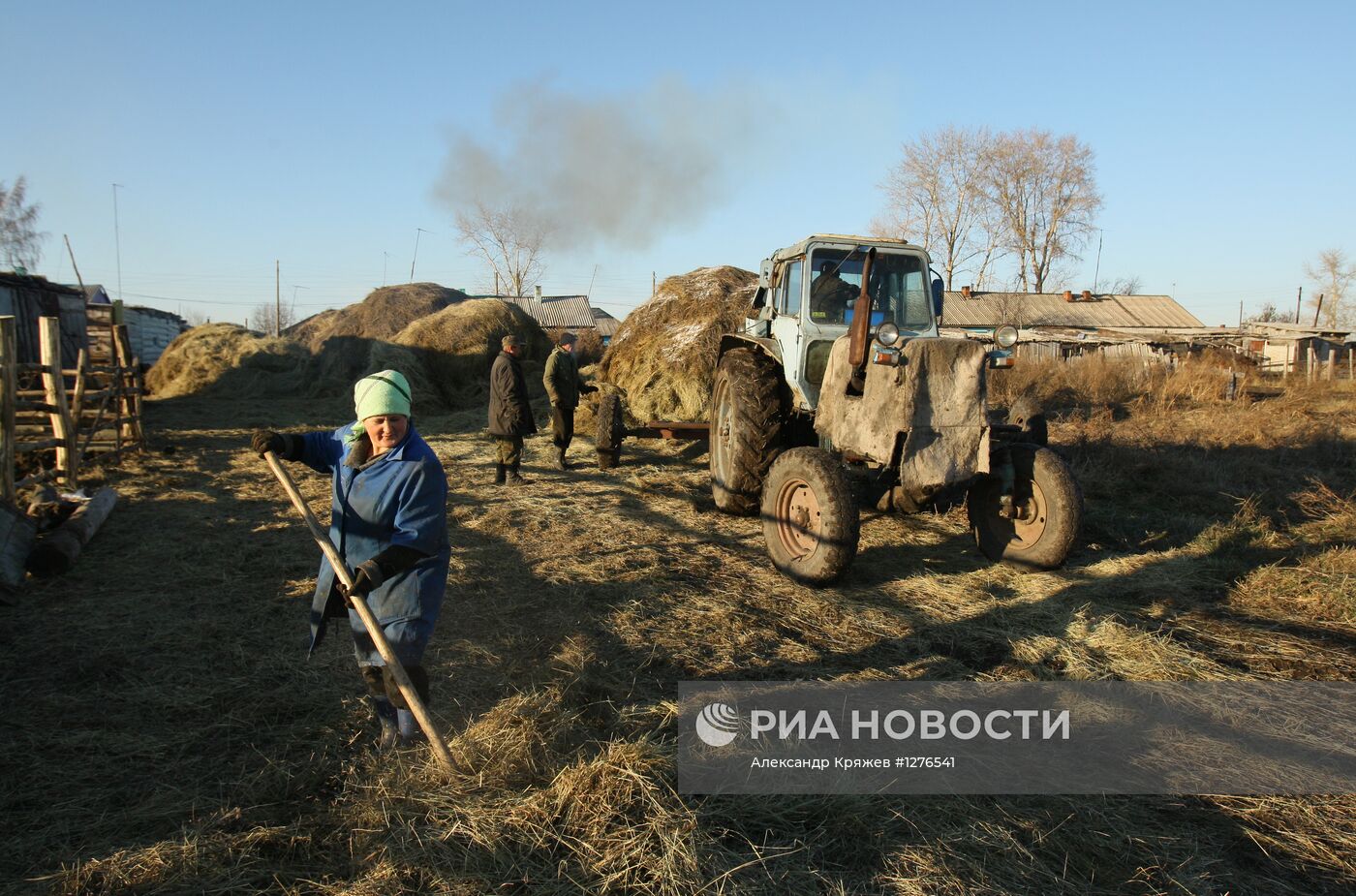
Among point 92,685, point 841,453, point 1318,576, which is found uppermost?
point 841,453

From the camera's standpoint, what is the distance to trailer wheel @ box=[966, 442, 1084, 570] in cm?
524

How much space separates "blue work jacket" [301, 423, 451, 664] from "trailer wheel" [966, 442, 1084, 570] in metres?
4.06

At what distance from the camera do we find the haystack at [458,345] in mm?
16344

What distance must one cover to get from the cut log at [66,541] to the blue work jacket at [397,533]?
3.68 m

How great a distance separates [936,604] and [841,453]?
4.04 ft

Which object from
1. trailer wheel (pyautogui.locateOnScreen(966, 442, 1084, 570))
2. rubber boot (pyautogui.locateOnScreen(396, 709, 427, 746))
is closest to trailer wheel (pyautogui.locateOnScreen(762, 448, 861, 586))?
trailer wheel (pyautogui.locateOnScreen(966, 442, 1084, 570))

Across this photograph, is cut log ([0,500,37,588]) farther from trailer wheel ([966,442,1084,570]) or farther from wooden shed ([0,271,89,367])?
wooden shed ([0,271,89,367])

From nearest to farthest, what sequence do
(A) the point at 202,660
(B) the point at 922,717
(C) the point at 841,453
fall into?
(B) the point at 922,717, (A) the point at 202,660, (C) the point at 841,453

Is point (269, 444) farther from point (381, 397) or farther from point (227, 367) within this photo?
point (227, 367)

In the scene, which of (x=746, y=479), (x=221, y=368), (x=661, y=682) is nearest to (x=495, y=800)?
(x=661, y=682)

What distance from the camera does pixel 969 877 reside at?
7.57 feet

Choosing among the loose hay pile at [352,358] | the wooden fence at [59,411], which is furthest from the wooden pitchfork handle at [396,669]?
the loose hay pile at [352,358]

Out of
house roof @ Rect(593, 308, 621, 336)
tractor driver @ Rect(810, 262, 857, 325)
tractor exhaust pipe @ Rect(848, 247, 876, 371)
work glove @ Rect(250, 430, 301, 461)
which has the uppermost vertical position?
house roof @ Rect(593, 308, 621, 336)

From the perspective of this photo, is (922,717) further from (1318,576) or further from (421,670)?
(1318,576)
